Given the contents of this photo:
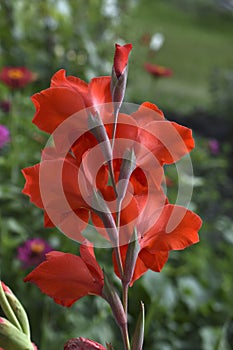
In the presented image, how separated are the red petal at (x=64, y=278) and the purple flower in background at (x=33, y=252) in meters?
0.82

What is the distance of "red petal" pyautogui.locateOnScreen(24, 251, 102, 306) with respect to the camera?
1.45 ft

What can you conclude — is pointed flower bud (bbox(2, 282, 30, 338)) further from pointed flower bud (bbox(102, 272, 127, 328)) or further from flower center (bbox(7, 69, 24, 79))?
flower center (bbox(7, 69, 24, 79))

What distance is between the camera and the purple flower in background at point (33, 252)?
4.17 ft

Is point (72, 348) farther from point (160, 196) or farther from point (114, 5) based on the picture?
point (114, 5)

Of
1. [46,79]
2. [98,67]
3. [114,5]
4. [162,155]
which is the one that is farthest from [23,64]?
[162,155]

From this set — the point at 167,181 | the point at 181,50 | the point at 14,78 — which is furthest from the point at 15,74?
the point at 181,50

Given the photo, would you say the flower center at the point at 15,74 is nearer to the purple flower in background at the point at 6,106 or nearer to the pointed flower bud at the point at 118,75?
the purple flower in background at the point at 6,106

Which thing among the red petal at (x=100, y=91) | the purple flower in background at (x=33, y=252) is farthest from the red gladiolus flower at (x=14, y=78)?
the red petal at (x=100, y=91)

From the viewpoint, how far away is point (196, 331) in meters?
1.53

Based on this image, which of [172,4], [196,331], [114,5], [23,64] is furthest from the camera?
[172,4]

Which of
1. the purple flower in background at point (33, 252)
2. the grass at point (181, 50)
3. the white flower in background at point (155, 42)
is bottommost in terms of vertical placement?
the grass at point (181, 50)

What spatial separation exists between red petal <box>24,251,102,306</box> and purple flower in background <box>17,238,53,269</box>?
0.82 meters

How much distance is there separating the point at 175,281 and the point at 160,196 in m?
1.12

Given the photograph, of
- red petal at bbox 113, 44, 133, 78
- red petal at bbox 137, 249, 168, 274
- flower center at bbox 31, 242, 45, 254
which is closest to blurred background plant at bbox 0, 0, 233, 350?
flower center at bbox 31, 242, 45, 254
